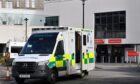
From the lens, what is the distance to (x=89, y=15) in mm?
72438

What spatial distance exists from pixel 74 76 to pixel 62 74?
14.2 feet

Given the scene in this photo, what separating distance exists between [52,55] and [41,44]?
3.67 ft

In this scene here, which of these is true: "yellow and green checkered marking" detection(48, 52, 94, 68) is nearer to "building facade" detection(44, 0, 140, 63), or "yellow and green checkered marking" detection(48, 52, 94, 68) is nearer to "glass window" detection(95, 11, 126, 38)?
"building facade" detection(44, 0, 140, 63)

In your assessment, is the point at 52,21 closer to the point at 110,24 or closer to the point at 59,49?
the point at 110,24

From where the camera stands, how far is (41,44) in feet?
76.4

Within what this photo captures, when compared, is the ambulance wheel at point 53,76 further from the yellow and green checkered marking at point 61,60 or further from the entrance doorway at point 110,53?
the entrance doorway at point 110,53

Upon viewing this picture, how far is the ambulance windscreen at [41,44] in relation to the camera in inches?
904

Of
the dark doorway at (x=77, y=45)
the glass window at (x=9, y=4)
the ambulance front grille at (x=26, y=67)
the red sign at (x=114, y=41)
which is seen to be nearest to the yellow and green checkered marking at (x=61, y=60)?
the dark doorway at (x=77, y=45)

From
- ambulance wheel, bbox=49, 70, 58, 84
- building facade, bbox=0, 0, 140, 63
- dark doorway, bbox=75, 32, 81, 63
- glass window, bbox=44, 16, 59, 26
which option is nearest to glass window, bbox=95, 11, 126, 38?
building facade, bbox=0, 0, 140, 63

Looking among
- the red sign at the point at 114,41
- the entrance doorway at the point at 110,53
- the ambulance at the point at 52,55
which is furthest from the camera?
the entrance doorway at the point at 110,53

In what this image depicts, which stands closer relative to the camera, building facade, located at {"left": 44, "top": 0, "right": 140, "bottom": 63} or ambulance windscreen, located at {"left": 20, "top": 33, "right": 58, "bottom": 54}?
ambulance windscreen, located at {"left": 20, "top": 33, "right": 58, "bottom": 54}

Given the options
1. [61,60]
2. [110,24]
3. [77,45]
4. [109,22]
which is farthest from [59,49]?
[109,22]

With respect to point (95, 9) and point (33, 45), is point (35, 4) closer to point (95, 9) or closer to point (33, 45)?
point (95, 9)

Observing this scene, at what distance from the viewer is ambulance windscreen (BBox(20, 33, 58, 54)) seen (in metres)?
23.0
